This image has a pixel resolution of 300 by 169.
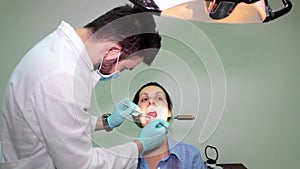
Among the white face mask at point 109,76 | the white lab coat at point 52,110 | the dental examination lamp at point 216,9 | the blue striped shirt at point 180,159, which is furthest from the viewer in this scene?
the blue striped shirt at point 180,159

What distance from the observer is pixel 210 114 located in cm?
148

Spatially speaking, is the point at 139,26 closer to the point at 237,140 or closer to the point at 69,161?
the point at 69,161

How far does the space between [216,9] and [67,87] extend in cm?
58

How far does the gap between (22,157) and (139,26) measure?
65 centimetres

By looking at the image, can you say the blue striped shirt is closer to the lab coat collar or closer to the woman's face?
the woman's face

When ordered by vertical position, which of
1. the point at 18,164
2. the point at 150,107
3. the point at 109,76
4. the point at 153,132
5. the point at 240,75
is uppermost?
the point at 240,75

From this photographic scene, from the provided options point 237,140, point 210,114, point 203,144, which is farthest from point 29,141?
point 237,140

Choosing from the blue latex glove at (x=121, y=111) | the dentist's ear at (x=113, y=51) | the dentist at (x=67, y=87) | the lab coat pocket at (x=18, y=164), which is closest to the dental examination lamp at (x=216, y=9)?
the dentist at (x=67, y=87)

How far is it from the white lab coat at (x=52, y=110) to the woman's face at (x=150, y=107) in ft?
0.83

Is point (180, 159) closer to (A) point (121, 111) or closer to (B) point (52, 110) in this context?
(A) point (121, 111)

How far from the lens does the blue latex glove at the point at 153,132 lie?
1307 mm

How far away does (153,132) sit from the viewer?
1.32m

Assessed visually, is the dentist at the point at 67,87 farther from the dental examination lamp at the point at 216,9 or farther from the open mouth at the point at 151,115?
the dental examination lamp at the point at 216,9

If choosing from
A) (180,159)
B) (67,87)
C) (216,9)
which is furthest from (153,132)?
(216,9)
